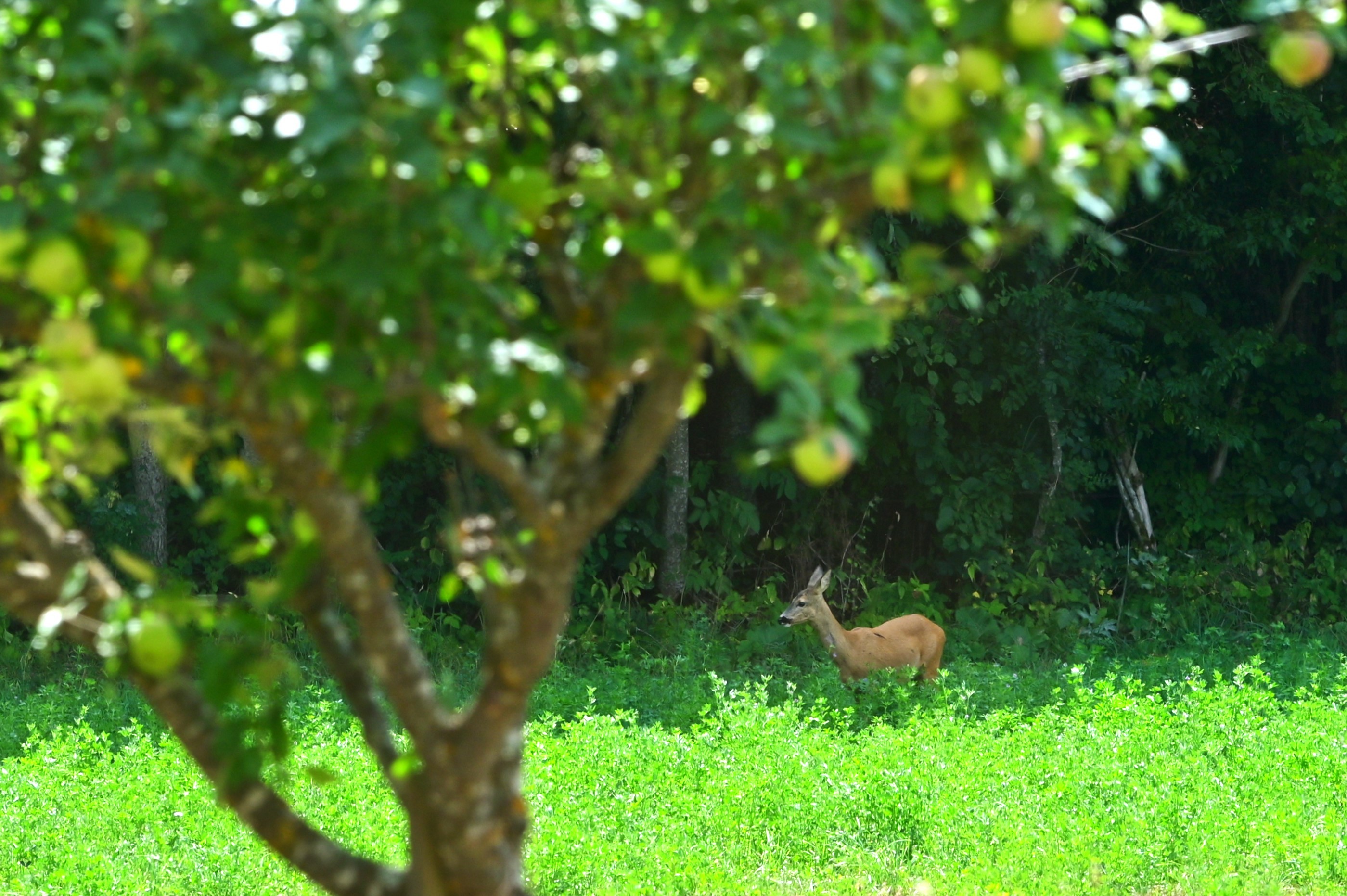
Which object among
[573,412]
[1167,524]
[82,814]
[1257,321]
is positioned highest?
[573,412]

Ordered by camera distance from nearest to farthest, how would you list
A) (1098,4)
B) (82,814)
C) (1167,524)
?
1. (1098,4)
2. (82,814)
3. (1167,524)

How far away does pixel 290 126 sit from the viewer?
1.34 meters

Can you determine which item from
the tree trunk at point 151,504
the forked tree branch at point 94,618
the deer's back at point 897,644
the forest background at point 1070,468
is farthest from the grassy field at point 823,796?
the forked tree branch at point 94,618

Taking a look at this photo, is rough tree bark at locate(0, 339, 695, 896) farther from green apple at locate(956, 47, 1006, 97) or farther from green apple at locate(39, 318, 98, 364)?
green apple at locate(956, 47, 1006, 97)

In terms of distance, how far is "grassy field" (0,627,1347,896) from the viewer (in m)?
4.50

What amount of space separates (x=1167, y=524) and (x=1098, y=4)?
9230 mm

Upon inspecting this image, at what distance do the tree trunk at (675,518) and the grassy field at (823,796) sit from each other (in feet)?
7.58

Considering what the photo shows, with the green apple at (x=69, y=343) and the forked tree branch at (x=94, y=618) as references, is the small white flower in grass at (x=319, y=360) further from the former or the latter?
the forked tree branch at (x=94, y=618)

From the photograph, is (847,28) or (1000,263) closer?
(847,28)

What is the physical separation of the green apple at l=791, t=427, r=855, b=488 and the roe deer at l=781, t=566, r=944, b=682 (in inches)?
242

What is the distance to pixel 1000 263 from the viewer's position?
9.52 metres

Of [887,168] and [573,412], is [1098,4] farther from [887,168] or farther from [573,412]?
[573,412]

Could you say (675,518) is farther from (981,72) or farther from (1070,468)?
(981,72)

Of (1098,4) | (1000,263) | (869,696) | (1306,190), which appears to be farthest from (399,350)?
(1306,190)
